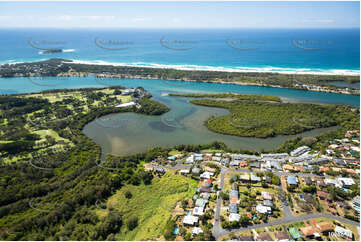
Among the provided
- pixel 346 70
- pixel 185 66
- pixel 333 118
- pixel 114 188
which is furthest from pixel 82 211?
Answer: pixel 346 70

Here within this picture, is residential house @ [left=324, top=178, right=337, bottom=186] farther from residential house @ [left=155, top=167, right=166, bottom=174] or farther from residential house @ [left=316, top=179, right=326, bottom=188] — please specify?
residential house @ [left=155, top=167, right=166, bottom=174]

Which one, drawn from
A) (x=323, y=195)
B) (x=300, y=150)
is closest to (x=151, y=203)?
(x=323, y=195)

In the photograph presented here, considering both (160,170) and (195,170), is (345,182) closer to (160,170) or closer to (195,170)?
(195,170)

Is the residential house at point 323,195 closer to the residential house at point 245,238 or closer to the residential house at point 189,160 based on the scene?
the residential house at point 245,238

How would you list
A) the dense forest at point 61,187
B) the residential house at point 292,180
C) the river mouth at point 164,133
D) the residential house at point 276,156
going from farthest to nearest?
the river mouth at point 164,133, the residential house at point 276,156, the residential house at point 292,180, the dense forest at point 61,187

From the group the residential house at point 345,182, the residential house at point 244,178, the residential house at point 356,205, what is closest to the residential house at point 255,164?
the residential house at point 244,178

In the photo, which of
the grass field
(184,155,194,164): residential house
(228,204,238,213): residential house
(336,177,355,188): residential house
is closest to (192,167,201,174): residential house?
the grass field
